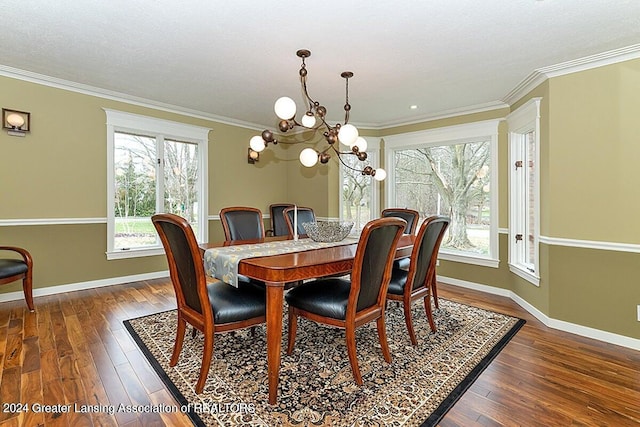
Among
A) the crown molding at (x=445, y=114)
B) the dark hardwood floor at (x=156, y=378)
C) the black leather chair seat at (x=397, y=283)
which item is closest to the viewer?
the dark hardwood floor at (x=156, y=378)

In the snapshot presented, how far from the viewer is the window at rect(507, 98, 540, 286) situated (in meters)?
3.22

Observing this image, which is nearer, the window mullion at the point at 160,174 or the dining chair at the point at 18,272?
the dining chair at the point at 18,272

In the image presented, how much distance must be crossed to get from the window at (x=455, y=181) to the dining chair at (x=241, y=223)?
2460mm

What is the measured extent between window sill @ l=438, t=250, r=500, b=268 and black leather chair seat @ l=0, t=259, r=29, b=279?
15.9 feet

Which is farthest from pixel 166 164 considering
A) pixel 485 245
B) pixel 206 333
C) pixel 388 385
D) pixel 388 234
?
pixel 485 245

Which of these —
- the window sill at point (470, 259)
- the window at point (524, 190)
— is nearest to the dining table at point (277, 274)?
the window at point (524, 190)

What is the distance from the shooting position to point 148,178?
4.38 m

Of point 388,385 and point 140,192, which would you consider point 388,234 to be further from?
point 140,192

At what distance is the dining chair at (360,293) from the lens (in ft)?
6.15

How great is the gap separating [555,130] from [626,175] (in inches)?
25.9

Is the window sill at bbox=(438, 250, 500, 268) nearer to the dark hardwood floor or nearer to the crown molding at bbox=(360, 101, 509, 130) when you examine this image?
the dark hardwood floor

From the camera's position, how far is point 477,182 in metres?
4.32

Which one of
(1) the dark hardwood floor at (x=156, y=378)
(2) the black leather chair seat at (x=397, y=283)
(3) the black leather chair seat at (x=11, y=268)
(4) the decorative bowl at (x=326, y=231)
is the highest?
(4) the decorative bowl at (x=326, y=231)

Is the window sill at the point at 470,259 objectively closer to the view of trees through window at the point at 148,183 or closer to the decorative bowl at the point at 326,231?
the decorative bowl at the point at 326,231
